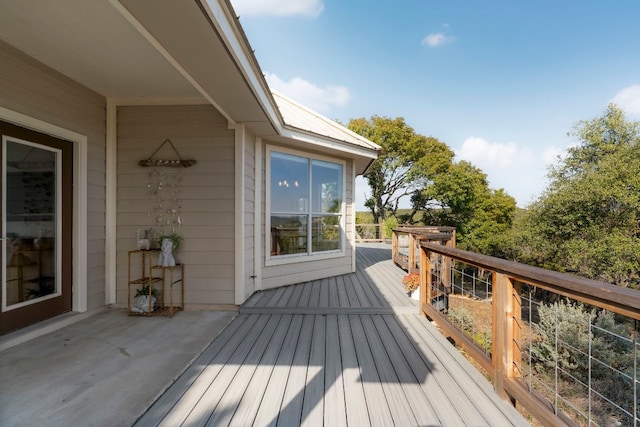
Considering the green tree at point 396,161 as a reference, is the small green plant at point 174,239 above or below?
below

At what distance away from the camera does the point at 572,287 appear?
130 cm

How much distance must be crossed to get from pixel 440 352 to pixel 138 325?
9.56ft

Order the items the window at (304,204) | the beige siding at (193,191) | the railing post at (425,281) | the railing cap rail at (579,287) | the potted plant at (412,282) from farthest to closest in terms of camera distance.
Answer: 1. the window at (304,204)
2. the potted plant at (412,282)
3. the beige siding at (193,191)
4. the railing post at (425,281)
5. the railing cap rail at (579,287)

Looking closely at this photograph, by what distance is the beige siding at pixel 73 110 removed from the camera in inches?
97.3

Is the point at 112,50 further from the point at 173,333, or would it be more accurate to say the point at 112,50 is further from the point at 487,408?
the point at 487,408

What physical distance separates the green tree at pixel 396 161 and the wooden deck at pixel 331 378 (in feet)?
50.6

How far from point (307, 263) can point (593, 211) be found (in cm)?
1060

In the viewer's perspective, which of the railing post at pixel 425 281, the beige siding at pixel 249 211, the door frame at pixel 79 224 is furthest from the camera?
the beige siding at pixel 249 211

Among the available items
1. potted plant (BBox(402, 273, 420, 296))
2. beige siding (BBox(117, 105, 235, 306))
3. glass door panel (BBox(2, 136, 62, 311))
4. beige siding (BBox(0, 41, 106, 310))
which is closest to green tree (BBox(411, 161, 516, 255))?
potted plant (BBox(402, 273, 420, 296))

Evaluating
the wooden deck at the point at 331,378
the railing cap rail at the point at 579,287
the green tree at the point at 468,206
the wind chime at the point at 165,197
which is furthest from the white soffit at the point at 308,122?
the green tree at the point at 468,206

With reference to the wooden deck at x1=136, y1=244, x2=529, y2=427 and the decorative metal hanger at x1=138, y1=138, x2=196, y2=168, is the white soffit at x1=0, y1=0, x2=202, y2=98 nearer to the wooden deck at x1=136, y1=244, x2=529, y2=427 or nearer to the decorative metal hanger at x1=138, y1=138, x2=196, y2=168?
the decorative metal hanger at x1=138, y1=138, x2=196, y2=168

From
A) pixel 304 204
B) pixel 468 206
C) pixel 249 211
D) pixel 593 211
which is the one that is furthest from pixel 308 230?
pixel 468 206

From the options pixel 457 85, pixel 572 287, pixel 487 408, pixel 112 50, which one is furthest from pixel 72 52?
pixel 457 85

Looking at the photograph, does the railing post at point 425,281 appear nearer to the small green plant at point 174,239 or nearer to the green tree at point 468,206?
the small green plant at point 174,239
